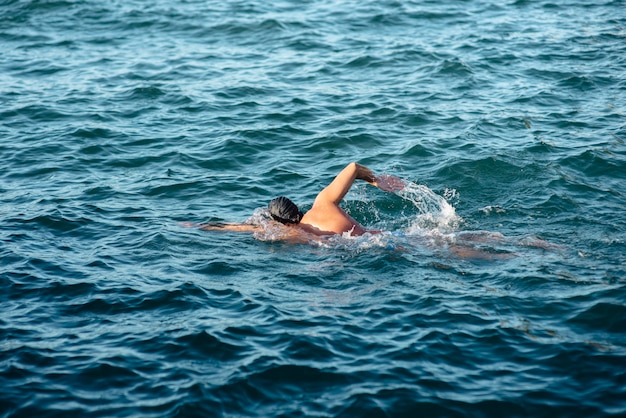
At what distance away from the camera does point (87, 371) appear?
729 centimetres

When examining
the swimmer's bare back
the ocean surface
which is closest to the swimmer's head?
the swimmer's bare back

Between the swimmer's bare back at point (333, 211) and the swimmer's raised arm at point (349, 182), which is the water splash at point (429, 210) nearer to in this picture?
the swimmer's raised arm at point (349, 182)

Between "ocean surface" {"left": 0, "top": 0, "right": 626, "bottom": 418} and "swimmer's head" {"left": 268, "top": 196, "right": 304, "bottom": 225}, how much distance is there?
1.17 ft

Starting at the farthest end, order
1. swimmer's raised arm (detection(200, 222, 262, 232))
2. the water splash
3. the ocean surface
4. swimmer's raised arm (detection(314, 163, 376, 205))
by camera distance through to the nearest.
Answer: the water splash
swimmer's raised arm (detection(200, 222, 262, 232))
swimmer's raised arm (detection(314, 163, 376, 205))
the ocean surface

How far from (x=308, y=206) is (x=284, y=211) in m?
1.65

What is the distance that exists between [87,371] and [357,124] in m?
8.46

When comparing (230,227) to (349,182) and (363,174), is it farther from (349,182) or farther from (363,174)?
(363,174)

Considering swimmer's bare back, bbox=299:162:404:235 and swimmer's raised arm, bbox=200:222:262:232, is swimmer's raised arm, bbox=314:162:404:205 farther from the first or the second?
swimmer's raised arm, bbox=200:222:262:232

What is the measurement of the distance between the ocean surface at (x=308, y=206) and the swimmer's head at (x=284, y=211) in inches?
14.1

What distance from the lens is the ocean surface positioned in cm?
707

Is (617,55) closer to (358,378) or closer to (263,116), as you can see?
(263,116)

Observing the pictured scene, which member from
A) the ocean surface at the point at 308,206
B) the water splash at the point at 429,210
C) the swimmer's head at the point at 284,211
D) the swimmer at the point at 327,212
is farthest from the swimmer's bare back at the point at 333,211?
the water splash at the point at 429,210

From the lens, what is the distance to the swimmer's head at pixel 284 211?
980cm

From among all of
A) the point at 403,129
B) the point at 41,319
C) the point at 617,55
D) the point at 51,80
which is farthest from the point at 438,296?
the point at 51,80
